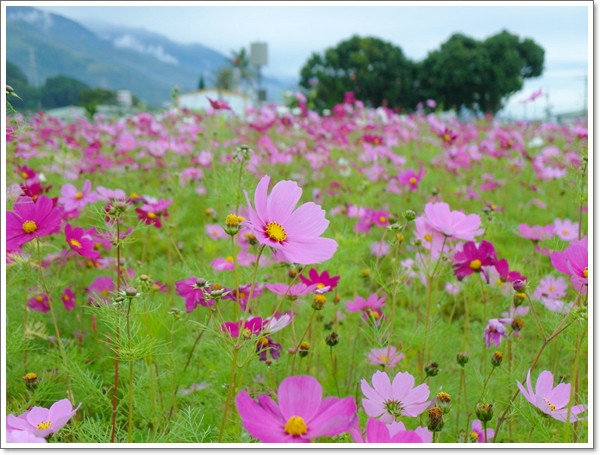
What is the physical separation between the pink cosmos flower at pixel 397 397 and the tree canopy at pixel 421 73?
537cm

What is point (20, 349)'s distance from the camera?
3.24 ft

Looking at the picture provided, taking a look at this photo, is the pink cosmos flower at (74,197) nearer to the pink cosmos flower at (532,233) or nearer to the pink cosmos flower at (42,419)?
the pink cosmos flower at (42,419)

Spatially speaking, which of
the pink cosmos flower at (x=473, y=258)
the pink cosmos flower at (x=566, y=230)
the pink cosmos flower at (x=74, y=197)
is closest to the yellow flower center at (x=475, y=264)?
the pink cosmos flower at (x=473, y=258)

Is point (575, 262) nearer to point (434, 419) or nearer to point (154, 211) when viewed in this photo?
point (434, 419)

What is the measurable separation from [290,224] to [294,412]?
0.63 ft

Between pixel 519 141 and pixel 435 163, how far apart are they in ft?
2.46

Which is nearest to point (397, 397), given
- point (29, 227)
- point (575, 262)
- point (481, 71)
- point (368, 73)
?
point (575, 262)

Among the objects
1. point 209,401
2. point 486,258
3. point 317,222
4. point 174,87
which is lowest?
point 209,401

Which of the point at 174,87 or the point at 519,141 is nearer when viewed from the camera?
the point at 174,87

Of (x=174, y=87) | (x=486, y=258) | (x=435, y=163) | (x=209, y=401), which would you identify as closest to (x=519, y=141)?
(x=435, y=163)

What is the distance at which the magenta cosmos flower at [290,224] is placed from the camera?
0.58m

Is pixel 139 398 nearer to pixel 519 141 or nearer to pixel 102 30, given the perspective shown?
pixel 102 30

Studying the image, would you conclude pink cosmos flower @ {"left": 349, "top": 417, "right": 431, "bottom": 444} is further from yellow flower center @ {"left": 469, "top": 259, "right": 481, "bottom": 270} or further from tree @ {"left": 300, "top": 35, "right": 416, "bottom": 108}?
tree @ {"left": 300, "top": 35, "right": 416, "bottom": 108}
